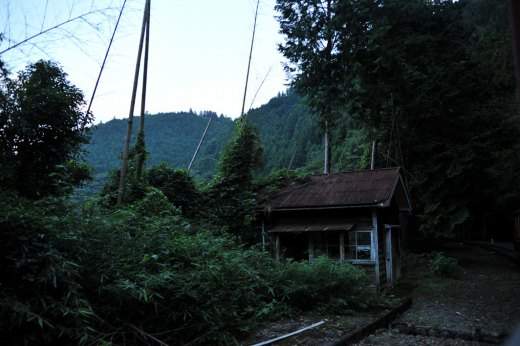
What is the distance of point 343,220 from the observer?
36.4ft

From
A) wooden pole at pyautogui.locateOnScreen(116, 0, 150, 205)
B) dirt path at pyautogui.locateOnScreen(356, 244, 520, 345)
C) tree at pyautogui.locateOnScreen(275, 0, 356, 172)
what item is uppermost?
tree at pyautogui.locateOnScreen(275, 0, 356, 172)

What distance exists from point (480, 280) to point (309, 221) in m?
7.28

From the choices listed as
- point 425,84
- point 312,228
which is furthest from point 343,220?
point 425,84

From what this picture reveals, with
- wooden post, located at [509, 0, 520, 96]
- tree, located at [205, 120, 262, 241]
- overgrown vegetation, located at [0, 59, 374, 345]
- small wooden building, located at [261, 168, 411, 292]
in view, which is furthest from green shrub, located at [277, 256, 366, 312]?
wooden post, located at [509, 0, 520, 96]

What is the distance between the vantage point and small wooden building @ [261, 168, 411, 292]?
10672mm

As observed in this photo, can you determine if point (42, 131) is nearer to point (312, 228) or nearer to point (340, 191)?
point (312, 228)

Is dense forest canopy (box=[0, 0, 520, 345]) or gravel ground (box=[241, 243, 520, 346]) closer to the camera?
dense forest canopy (box=[0, 0, 520, 345])

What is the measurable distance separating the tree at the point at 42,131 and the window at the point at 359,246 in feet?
25.3

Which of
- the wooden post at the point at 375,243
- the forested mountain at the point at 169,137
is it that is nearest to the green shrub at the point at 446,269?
the wooden post at the point at 375,243

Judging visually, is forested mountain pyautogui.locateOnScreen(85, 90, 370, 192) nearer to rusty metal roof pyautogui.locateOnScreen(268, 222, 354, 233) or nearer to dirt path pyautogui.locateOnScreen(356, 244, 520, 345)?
dirt path pyautogui.locateOnScreen(356, 244, 520, 345)

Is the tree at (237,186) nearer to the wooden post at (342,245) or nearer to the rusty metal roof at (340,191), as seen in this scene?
the rusty metal roof at (340,191)

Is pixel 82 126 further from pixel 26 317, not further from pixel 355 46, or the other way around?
pixel 355 46

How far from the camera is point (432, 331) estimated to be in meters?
6.74

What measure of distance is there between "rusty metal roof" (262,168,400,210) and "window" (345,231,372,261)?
982 millimetres
